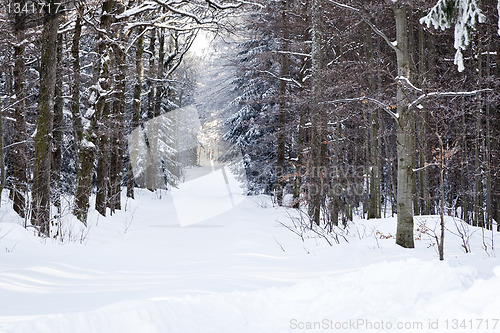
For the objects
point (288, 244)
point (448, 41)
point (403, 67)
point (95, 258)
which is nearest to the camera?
point (95, 258)

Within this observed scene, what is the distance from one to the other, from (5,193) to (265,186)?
12.6m

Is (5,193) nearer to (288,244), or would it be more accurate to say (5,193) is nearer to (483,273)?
(288,244)

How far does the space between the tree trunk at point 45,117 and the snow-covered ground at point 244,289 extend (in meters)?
1.46

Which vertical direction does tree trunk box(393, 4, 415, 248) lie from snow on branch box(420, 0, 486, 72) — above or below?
below

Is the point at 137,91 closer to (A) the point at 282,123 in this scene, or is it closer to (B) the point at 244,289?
(A) the point at 282,123

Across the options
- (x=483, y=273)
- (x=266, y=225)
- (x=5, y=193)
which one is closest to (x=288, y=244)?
(x=266, y=225)

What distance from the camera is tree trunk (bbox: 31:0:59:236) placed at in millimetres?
8258

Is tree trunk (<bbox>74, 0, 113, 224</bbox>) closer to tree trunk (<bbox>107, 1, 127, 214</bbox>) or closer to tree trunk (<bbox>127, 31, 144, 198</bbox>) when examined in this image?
tree trunk (<bbox>107, 1, 127, 214</bbox>)

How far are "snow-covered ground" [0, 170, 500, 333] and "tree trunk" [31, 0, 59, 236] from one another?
1.46 meters

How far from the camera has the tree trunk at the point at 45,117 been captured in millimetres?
8258

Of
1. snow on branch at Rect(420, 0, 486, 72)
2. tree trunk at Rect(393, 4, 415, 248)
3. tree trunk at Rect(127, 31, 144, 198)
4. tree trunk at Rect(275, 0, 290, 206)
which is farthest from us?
tree trunk at Rect(275, 0, 290, 206)

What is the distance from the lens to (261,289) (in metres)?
4.29

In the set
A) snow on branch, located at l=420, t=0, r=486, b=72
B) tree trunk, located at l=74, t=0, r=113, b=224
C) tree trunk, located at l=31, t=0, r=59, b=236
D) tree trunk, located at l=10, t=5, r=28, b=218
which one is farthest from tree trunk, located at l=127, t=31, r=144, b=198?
snow on branch, located at l=420, t=0, r=486, b=72

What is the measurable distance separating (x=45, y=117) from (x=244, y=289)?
659 cm
